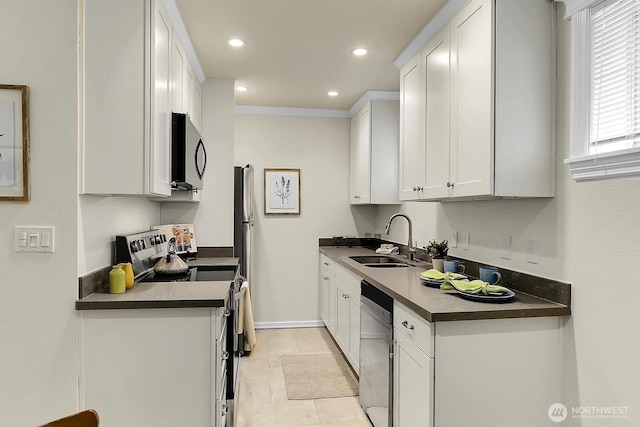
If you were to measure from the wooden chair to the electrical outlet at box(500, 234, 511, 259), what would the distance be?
211 centimetres

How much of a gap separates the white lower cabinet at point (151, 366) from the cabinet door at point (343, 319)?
168 centimetres

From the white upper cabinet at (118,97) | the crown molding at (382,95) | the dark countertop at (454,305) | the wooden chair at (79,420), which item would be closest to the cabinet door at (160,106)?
the white upper cabinet at (118,97)

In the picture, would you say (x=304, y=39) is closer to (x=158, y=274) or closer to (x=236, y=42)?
(x=236, y=42)

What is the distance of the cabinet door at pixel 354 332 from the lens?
3.26 meters

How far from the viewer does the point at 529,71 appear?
204 centimetres

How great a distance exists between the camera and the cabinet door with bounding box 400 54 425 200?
285 centimetres

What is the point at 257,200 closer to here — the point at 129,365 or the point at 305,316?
the point at 305,316

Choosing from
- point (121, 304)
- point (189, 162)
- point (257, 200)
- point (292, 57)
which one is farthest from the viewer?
point (257, 200)

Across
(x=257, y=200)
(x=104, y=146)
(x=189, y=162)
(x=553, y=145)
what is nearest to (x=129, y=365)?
(x=104, y=146)

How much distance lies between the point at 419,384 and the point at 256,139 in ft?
11.8

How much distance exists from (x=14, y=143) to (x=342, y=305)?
270cm

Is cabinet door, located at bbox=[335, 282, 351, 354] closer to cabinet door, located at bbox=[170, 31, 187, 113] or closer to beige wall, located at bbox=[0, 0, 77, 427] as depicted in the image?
cabinet door, located at bbox=[170, 31, 187, 113]

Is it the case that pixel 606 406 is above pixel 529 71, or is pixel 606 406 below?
below

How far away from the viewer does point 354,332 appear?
3357 millimetres
